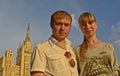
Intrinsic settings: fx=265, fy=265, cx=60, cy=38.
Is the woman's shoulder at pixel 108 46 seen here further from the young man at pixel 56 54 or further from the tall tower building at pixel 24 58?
the tall tower building at pixel 24 58

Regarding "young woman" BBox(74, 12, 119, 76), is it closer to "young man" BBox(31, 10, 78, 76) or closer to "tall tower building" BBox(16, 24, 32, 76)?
"young man" BBox(31, 10, 78, 76)

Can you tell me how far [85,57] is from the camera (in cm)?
291

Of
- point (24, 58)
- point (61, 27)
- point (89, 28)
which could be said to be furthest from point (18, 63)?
point (61, 27)

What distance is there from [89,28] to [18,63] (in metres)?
46.1

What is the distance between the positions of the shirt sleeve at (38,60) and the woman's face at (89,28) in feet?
2.46

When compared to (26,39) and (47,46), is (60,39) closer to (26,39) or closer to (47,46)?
(47,46)

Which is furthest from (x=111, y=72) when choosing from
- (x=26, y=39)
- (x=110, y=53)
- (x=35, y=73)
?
(x=26, y=39)

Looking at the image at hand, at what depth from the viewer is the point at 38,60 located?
2.36 m

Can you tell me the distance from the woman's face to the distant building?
42570mm

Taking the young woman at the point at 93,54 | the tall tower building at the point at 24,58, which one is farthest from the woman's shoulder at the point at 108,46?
the tall tower building at the point at 24,58

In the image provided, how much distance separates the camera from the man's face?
97.2 inches

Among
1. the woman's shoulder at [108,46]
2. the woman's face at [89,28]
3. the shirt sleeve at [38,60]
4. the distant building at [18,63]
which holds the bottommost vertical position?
the shirt sleeve at [38,60]

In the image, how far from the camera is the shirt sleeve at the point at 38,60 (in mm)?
2336

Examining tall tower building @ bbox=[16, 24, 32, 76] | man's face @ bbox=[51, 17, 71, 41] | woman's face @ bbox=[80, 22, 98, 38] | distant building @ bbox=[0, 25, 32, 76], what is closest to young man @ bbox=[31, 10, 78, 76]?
man's face @ bbox=[51, 17, 71, 41]
